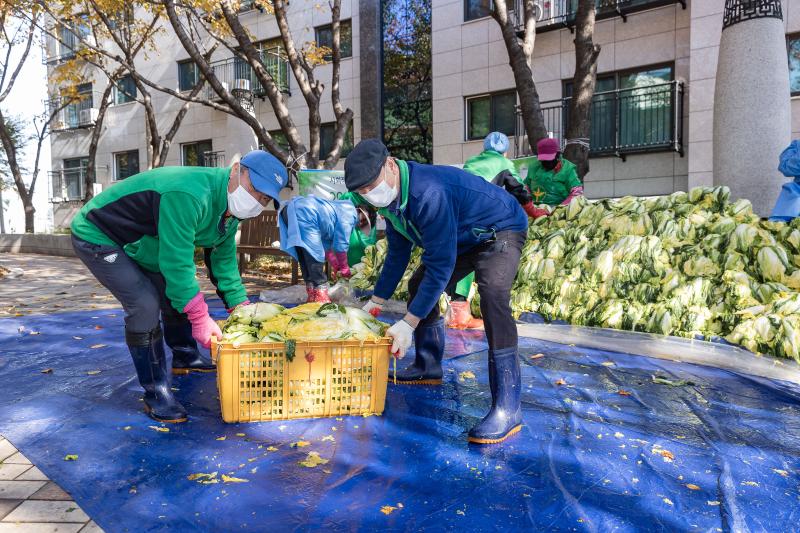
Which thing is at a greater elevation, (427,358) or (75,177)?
(75,177)

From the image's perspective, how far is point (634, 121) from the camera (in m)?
12.7

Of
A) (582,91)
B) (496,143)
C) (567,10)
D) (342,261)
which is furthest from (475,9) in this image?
(342,261)

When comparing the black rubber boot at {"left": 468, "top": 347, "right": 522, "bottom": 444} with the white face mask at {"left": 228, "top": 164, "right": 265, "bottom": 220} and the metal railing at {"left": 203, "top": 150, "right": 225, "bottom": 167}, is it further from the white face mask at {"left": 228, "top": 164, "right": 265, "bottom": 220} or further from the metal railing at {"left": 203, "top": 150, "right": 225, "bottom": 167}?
the metal railing at {"left": 203, "top": 150, "right": 225, "bottom": 167}

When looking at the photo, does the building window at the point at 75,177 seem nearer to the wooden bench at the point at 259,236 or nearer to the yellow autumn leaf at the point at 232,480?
the wooden bench at the point at 259,236

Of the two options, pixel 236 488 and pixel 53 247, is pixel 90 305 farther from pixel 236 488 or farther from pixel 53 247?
pixel 53 247

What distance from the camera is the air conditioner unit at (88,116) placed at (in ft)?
75.4

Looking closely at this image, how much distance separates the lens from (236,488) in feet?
8.05

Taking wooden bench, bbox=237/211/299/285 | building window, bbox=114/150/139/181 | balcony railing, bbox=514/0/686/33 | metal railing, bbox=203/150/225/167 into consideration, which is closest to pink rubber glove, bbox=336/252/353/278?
wooden bench, bbox=237/211/299/285

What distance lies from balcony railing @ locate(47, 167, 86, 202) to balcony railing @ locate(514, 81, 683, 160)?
19.6 meters

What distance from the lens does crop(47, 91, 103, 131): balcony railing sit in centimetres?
2319

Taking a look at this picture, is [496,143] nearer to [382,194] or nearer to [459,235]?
[459,235]

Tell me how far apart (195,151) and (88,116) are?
6.10 metres

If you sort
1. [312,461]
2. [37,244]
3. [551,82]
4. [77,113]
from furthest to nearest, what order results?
[77,113] → [37,244] → [551,82] → [312,461]

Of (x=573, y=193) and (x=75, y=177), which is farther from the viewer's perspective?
(x=75, y=177)
